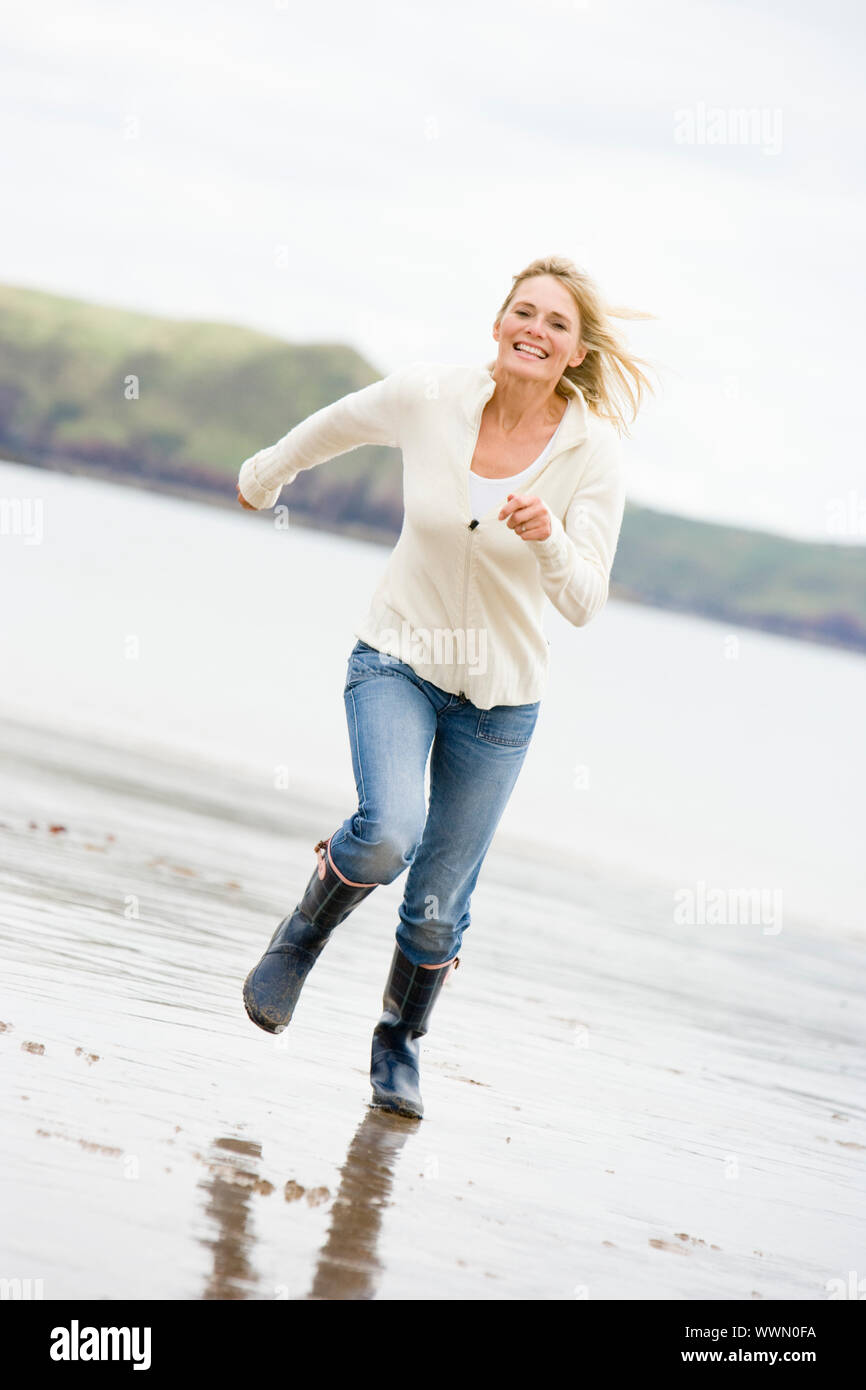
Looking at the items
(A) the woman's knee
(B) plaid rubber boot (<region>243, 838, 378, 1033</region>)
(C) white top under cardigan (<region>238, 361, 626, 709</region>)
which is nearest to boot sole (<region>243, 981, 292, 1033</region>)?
(B) plaid rubber boot (<region>243, 838, 378, 1033</region>)

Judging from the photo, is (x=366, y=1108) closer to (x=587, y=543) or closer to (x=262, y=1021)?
(x=262, y=1021)

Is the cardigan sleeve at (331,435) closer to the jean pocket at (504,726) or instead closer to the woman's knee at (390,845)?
the jean pocket at (504,726)

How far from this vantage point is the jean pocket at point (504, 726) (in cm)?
498

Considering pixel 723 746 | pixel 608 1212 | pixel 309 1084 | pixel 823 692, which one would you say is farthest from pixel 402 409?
pixel 823 692

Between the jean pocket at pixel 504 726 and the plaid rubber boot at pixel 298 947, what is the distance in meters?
0.57

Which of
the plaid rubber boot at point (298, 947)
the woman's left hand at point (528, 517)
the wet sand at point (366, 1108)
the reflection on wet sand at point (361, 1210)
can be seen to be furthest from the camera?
the plaid rubber boot at point (298, 947)

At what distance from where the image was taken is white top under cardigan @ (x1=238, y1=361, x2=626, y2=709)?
482 centimetres

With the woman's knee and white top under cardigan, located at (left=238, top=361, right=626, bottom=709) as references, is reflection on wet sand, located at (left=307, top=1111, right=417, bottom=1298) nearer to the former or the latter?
the woman's knee

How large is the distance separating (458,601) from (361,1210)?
68.5 inches

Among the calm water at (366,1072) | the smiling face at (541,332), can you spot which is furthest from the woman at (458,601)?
the calm water at (366,1072)

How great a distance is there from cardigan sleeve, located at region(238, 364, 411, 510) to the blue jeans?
26.1 inches

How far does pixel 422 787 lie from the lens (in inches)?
190
